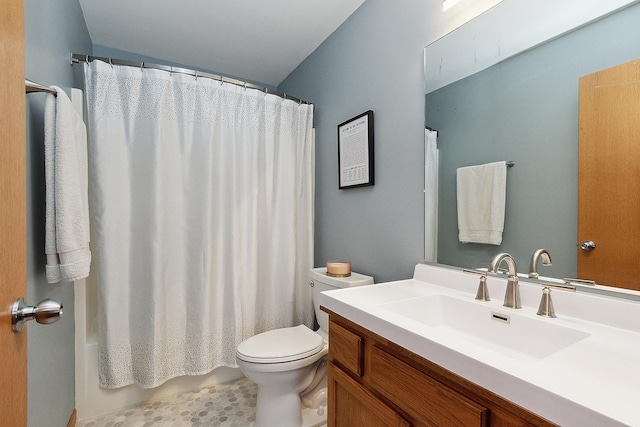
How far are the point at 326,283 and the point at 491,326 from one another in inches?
37.6

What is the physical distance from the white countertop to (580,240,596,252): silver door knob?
14 cm

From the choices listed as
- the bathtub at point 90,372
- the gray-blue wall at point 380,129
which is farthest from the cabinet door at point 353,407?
the bathtub at point 90,372

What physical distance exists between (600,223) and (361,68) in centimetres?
141

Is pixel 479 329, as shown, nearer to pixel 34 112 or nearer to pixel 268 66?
pixel 34 112

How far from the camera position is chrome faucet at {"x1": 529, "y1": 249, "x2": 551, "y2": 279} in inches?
38.8

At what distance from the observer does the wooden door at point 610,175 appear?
32.0 inches

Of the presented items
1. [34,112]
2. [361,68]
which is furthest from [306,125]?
[34,112]

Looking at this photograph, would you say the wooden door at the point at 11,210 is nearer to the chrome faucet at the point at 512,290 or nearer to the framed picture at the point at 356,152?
the chrome faucet at the point at 512,290

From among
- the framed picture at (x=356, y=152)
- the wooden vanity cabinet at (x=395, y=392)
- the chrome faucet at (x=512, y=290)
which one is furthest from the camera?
the framed picture at (x=356, y=152)

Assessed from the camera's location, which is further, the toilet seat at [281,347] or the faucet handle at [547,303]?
the toilet seat at [281,347]

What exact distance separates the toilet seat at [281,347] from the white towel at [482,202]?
91cm

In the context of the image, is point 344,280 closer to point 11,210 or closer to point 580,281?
point 580,281

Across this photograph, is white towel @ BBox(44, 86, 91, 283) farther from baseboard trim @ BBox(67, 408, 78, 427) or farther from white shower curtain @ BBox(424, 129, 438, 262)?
white shower curtain @ BBox(424, 129, 438, 262)

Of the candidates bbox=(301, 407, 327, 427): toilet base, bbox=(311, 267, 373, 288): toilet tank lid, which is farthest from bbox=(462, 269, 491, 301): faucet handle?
bbox=(301, 407, 327, 427): toilet base
